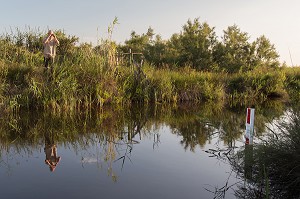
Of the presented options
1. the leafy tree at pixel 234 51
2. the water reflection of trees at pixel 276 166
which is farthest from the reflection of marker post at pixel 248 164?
the leafy tree at pixel 234 51

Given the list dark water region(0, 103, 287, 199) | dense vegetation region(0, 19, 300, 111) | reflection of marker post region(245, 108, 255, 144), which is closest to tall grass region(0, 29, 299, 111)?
dense vegetation region(0, 19, 300, 111)

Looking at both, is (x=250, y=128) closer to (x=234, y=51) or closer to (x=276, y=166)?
(x=276, y=166)

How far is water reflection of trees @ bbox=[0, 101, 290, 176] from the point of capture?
7022 mm

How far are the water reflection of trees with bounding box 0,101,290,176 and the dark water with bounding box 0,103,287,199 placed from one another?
2 centimetres

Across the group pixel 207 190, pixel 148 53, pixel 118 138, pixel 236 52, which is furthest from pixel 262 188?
pixel 148 53

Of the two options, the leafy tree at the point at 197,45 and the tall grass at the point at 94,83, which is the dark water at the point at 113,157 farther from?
the leafy tree at the point at 197,45

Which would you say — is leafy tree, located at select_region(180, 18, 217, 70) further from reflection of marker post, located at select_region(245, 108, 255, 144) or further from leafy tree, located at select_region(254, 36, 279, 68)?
reflection of marker post, located at select_region(245, 108, 255, 144)

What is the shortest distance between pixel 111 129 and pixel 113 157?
2533 millimetres

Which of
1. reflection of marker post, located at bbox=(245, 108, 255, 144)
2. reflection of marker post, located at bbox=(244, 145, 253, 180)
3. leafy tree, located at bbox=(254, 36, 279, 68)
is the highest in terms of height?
leafy tree, located at bbox=(254, 36, 279, 68)

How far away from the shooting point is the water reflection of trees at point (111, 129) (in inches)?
276

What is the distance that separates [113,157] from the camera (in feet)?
21.2

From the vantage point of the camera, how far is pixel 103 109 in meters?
12.4

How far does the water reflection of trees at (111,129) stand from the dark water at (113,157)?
0.02 metres

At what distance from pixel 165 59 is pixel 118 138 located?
2341 cm
